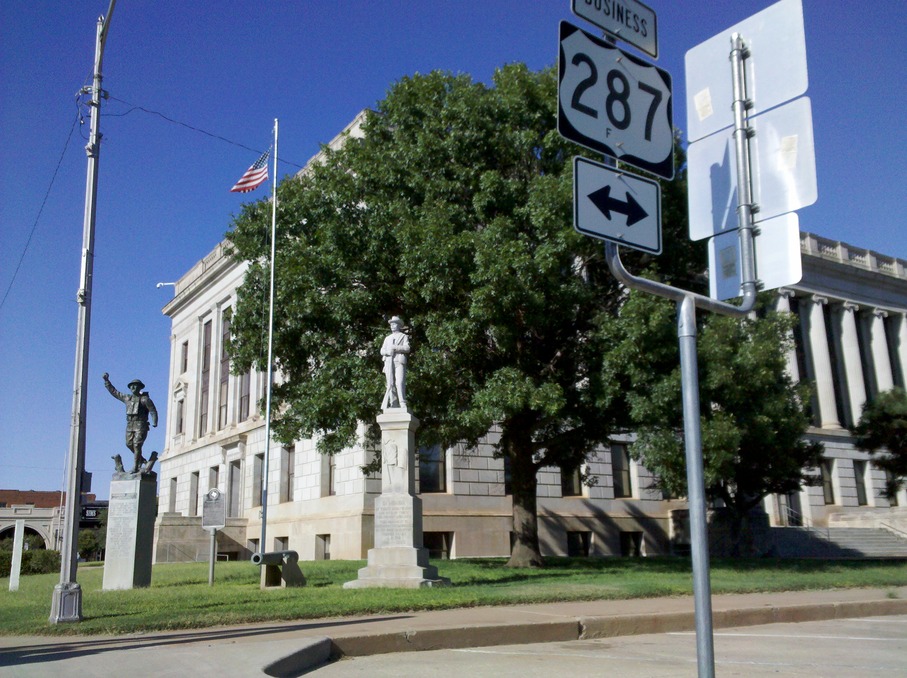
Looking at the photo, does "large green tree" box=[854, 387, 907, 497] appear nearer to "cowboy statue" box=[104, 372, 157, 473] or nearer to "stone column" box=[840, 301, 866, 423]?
"stone column" box=[840, 301, 866, 423]

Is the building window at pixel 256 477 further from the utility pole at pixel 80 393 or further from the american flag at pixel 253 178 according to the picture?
the utility pole at pixel 80 393

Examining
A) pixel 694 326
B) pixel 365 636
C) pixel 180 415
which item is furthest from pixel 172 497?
pixel 694 326

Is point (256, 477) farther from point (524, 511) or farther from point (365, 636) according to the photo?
point (365, 636)

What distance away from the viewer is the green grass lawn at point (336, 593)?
1084 centimetres

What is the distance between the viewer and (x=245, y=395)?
45.2 meters

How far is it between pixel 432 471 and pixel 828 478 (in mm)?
28492

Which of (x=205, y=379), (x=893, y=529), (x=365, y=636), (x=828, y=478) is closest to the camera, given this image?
(x=365, y=636)

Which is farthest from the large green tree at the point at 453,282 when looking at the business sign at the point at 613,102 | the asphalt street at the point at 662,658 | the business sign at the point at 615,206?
the business sign at the point at 615,206

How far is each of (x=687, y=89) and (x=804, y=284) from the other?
158 ft

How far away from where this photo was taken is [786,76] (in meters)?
4.33

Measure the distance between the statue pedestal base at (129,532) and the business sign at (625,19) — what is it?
15.4 metres

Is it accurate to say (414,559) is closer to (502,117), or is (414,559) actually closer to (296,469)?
(502,117)

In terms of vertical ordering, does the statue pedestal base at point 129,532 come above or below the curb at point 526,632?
above

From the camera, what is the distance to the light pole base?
35.3 feet
